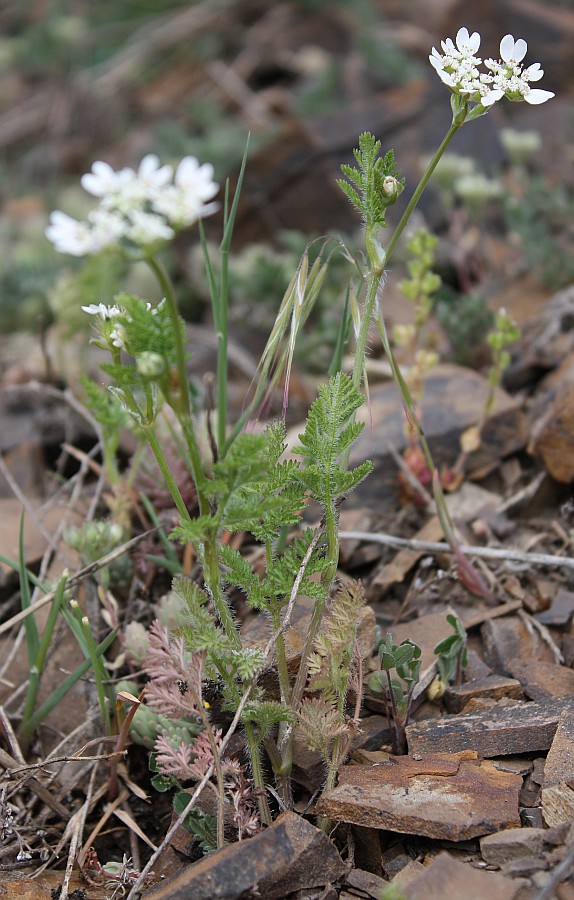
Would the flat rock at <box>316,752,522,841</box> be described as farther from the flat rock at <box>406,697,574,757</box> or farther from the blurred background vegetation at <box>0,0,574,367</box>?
the blurred background vegetation at <box>0,0,574,367</box>

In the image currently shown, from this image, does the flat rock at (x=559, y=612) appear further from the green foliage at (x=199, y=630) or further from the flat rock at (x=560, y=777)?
the green foliage at (x=199, y=630)

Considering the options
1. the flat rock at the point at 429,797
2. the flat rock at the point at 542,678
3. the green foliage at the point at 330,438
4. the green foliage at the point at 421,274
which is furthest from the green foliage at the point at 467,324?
the flat rock at the point at 429,797

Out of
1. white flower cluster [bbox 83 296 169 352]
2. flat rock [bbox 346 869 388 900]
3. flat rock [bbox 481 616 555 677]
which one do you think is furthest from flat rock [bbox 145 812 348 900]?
white flower cluster [bbox 83 296 169 352]

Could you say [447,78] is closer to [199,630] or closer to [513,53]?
[513,53]

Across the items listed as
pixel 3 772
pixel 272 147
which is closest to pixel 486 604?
pixel 3 772

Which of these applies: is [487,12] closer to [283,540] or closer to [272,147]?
[272,147]

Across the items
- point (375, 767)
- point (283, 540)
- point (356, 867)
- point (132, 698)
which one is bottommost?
point (356, 867)
